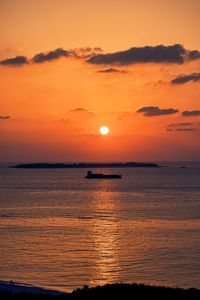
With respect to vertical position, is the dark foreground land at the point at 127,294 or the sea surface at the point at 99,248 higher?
the sea surface at the point at 99,248

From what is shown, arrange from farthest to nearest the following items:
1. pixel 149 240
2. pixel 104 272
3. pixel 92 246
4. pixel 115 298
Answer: pixel 149 240 → pixel 92 246 → pixel 104 272 → pixel 115 298

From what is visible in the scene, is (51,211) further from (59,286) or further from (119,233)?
(59,286)

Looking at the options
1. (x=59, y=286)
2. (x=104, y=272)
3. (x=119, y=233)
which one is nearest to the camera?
(x=59, y=286)

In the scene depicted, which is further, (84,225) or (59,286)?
(84,225)

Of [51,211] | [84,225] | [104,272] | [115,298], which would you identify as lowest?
[115,298]

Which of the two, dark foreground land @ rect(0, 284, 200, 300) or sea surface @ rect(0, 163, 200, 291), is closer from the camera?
dark foreground land @ rect(0, 284, 200, 300)

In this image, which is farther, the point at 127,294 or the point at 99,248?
the point at 99,248

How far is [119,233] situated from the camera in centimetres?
5509

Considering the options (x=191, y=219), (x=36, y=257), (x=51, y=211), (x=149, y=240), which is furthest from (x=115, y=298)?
(x=51, y=211)

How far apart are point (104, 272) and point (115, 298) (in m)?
14.4

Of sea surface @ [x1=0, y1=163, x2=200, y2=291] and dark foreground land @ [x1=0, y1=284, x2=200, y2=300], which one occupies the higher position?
sea surface @ [x1=0, y1=163, x2=200, y2=291]

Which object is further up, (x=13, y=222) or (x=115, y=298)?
(x=13, y=222)

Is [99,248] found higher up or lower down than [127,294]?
higher up

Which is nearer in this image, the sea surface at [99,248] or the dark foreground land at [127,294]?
the dark foreground land at [127,294]
